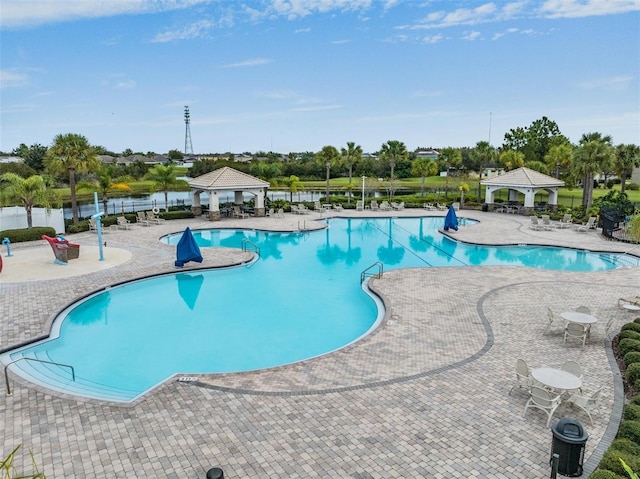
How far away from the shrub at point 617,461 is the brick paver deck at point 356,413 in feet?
1.49

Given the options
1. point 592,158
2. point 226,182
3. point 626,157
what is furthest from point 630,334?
point 626,157

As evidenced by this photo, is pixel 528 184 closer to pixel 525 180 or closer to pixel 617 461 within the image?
pixel 525 180

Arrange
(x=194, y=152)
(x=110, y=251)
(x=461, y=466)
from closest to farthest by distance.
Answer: (x=461, y=466) → (x=110, y=251) → (x=194, y=152)

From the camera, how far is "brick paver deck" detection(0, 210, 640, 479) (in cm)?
694

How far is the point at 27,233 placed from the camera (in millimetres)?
24734

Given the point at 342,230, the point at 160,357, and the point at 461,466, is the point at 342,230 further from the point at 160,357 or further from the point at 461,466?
the point at 461,466

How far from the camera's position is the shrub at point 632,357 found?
985cm

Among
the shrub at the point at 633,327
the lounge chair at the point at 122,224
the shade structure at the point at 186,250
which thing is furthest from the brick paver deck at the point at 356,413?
the lounge chair at the point at 122,224

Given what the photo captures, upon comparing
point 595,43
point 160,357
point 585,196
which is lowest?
point 160,357

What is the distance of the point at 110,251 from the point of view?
22828 mm

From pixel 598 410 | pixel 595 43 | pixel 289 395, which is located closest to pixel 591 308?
pixel 598 410

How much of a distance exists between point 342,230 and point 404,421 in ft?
78.7

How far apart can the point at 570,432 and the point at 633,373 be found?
12.6 feet

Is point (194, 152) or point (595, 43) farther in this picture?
point (194, 152)
